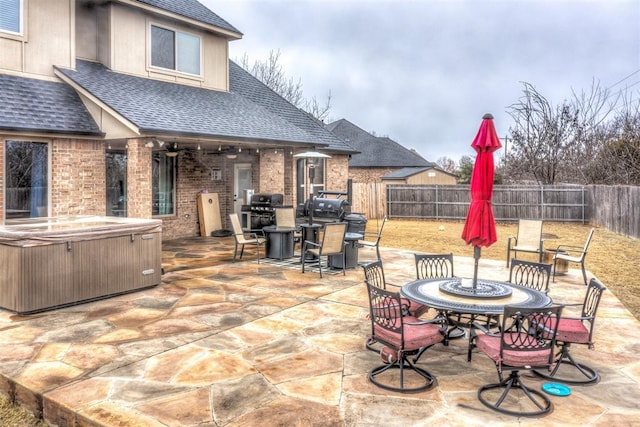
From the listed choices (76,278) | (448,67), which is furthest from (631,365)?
(448,67)

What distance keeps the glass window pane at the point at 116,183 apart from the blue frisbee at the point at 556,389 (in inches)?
408

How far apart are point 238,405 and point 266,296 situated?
3.50 m

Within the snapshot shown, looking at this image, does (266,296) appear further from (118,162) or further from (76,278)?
(118,162)

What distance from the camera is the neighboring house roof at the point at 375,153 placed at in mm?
30969

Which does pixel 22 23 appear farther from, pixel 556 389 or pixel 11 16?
pixel 556 389

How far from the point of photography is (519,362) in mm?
3822

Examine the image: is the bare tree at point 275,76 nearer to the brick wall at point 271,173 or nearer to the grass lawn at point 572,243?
the grass lawn at point 572,243

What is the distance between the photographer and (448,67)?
107 ft

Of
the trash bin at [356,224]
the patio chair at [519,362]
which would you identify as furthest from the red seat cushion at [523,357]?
the trash bin at [356,224]

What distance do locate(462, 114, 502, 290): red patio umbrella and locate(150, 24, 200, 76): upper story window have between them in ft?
34.0

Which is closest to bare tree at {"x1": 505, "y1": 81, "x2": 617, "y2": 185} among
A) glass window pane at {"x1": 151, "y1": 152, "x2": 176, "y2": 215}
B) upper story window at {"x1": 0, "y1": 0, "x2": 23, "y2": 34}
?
glass window pane at {"x1": 151, "y1": 152, "x2": 176, "y2": 215}

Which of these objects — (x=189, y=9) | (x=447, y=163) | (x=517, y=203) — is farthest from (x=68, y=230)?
(x=447, y=163)

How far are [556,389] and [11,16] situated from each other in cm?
1145

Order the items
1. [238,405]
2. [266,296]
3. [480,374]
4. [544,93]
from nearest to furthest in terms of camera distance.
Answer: [238,405], [480,374], [266,296], [544,93]
